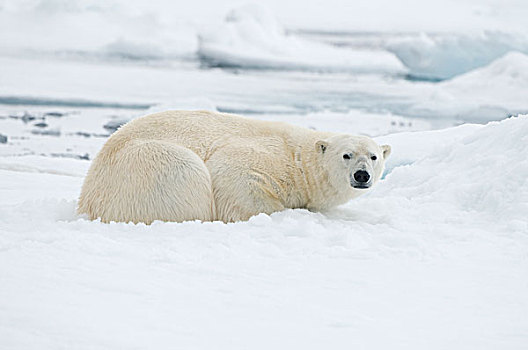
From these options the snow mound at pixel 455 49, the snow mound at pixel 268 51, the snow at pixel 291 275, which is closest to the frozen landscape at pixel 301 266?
the snow at pixel 291 275

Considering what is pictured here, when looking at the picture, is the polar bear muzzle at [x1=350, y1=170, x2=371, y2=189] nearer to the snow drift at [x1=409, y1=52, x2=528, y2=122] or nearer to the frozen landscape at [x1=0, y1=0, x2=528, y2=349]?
the frozen landscape at [x1=0, y1=0, x2=528, y2=349]

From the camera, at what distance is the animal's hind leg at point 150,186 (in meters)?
3.53

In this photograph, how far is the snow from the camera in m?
1.99

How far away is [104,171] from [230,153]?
768mm

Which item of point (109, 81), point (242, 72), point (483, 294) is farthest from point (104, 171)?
point (242, 72)

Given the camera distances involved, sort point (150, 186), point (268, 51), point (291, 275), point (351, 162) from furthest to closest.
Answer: point (268, 51) → point (351, 162) → point (150, 186) → point (291, 275)

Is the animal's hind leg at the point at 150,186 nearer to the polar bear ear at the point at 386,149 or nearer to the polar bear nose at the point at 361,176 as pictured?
the polar bear nose at the point at 361,176

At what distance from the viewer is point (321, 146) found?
405 centimetres

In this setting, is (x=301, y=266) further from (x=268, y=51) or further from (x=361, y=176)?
(x=268, y=51)

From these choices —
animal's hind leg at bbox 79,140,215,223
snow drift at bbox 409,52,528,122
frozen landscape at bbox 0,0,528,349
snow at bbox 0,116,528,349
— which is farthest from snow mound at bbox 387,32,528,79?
animal's hind leg at bbox 79,140,215,223

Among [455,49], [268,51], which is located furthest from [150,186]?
[268,51]

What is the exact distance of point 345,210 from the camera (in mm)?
4094

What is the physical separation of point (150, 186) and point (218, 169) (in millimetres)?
476

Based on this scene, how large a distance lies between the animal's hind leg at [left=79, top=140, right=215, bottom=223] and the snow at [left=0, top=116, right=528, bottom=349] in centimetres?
25
